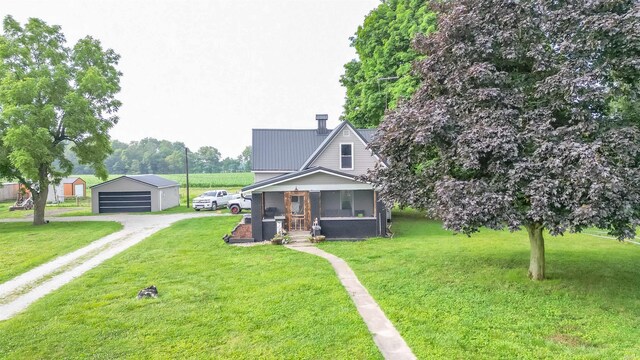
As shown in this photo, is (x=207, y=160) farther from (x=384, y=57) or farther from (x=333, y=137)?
(x=333, y=137)

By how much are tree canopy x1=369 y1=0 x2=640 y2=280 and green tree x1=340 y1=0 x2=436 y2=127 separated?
11419 mm

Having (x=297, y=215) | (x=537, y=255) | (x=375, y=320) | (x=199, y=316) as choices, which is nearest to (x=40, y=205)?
(x=297, y=215)

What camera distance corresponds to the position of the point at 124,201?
1224 inches

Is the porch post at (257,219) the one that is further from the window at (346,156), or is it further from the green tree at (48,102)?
the green tree at (48,102)

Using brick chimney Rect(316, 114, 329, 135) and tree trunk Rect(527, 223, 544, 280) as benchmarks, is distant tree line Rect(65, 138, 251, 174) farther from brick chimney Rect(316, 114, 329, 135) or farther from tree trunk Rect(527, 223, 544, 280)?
tree trunk Rect(527, 223, 544, 280)

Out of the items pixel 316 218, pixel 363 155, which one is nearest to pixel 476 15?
→ pixel 316 218

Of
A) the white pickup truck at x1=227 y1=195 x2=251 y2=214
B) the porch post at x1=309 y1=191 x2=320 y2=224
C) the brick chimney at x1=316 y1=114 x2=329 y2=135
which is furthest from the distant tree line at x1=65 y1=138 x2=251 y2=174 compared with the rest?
the porch post at x1=309 y1=191 x2=320 y2=224

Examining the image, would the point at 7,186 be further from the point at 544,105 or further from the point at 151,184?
the point at 544,105

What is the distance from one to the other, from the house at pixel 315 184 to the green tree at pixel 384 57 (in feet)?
9.98

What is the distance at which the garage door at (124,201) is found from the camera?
3077cm

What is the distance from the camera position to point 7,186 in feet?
142

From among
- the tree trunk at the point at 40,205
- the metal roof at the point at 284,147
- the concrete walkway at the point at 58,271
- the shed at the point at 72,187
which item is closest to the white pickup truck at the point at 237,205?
the metal roof at the point at 284,147

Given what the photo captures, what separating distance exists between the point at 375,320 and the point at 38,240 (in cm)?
1736

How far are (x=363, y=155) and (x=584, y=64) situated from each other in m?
13.6
